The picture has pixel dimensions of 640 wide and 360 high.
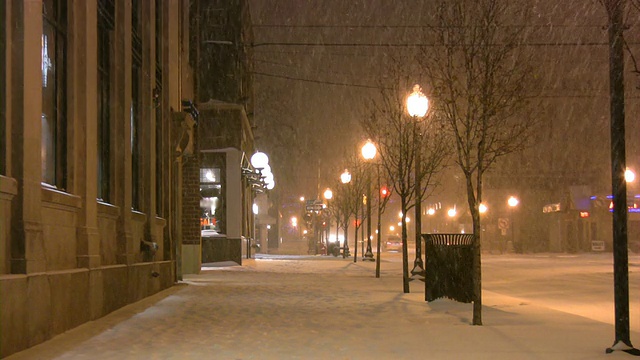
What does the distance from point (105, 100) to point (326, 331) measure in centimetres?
648

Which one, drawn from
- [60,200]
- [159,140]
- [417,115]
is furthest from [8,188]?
[159,140]

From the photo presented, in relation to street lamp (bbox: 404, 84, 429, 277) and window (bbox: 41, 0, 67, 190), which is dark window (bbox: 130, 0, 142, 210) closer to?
window (bbox: 41, 0, 67, 190)

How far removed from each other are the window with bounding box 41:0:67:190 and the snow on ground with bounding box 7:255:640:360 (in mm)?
2417

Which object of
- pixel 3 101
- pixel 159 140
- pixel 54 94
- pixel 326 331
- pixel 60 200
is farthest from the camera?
pixel 159 140

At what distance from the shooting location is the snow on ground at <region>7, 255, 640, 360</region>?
29.3 feet

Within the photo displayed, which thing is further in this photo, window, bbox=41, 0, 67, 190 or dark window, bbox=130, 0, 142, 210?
dark window, bbox=130, 0, 142, 210

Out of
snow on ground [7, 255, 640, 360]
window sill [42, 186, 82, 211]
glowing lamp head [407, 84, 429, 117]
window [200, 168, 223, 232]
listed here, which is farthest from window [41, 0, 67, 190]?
window [200, 168, 223, 232]

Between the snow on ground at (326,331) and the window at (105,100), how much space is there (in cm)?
246

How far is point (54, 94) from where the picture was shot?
440 inches

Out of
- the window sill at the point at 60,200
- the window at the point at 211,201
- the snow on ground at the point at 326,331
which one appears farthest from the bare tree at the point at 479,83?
the window at the point at 211,201

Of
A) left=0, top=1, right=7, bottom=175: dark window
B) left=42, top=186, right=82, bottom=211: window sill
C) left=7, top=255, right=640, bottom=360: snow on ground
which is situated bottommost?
left=7, top=255, right=640, bottom=360: snow on ground

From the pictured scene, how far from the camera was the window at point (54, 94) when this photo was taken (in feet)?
35.5

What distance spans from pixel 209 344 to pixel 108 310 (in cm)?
395

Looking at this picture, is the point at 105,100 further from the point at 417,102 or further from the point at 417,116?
the point at 417,116
